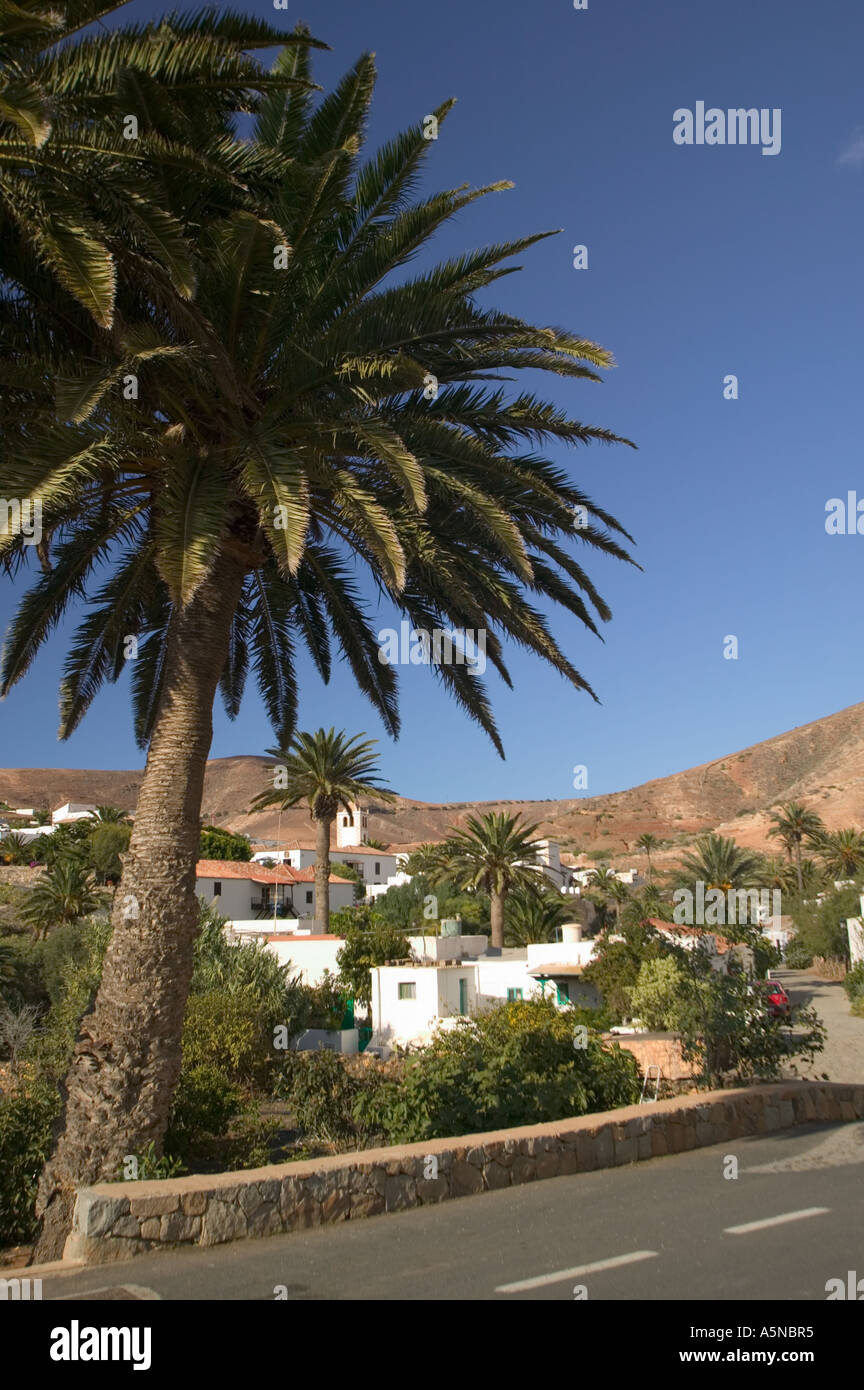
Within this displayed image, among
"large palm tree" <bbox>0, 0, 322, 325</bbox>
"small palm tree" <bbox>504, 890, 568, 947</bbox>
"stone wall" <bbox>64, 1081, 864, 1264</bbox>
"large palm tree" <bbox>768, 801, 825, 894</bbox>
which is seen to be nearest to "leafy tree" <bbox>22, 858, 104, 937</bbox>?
"small palm tree" <bbox>504, 890, 568, 947</bbox>

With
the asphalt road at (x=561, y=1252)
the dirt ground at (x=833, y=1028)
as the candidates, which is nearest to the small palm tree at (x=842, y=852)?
the dirt ground at (x=833, y=1028)

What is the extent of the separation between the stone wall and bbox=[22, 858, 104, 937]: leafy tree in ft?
134

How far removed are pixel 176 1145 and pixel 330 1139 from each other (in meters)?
1.84

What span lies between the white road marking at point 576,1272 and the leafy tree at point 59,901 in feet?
144

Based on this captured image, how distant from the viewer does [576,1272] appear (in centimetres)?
652

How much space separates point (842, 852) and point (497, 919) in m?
29.8

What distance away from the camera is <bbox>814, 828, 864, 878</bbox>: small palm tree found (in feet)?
224

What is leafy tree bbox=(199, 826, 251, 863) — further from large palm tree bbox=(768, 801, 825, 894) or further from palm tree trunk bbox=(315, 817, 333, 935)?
large palm tree bbox=(768, 801, 825, 894)

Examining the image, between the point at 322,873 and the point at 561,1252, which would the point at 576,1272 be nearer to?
the point at 561,1252

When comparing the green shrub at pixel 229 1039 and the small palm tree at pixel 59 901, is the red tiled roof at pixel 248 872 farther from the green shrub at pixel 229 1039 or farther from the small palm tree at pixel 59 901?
the green shrub at pixel 229 1039

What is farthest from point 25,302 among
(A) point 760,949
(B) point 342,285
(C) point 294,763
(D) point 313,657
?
(C) point 294,763

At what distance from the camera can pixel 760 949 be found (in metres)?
13.3

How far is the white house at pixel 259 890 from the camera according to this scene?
64875 mm
